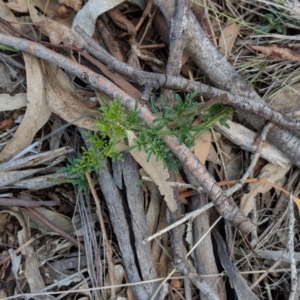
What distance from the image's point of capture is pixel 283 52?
234 cm

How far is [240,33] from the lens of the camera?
A: 2.43 meters

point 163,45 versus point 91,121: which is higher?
point 163,45

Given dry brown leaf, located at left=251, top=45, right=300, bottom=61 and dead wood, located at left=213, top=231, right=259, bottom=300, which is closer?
dead wood, located at left=213, top=231, right=259, bottom=300

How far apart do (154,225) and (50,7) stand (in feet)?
4.25

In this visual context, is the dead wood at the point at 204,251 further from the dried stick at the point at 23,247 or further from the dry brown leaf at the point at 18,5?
the dry brown leaf at the point at 18,5

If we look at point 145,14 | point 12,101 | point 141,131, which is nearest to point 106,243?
point 141,131

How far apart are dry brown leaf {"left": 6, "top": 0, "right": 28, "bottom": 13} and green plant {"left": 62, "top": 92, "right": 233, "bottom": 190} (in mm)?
732

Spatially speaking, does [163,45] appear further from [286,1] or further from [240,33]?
[286,1]

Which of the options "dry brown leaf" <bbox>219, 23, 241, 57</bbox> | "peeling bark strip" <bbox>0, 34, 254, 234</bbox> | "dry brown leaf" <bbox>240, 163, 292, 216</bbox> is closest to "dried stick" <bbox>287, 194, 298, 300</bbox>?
"dry brown leaf" <bbox>240, 163, 292, 216</bbox>

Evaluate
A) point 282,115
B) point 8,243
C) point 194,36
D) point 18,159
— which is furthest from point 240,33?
point 8,243

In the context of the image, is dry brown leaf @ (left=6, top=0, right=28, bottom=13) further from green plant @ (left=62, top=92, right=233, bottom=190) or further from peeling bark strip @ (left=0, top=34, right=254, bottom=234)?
green plant @ (left=62, top=92, right=233, bottom=190)

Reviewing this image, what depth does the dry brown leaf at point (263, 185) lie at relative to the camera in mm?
2287

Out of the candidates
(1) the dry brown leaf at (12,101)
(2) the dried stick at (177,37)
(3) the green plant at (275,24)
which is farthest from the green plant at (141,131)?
(3) the green plant at (275,24)

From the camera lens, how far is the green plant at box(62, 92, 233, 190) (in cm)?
193
